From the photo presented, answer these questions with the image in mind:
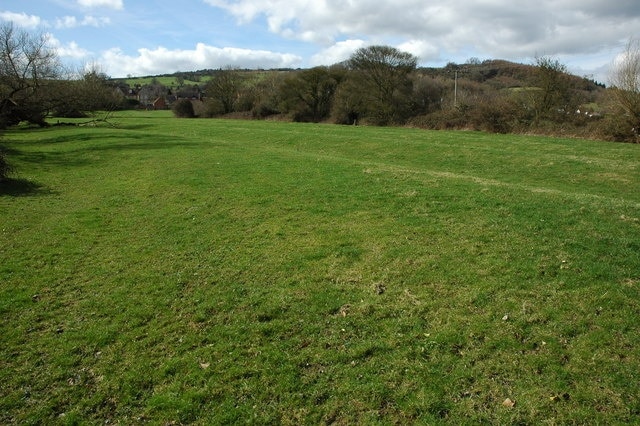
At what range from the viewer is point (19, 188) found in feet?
55.9

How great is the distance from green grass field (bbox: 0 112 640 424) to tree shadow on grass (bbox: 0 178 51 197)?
108 cm

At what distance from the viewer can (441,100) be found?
4975 centimetres

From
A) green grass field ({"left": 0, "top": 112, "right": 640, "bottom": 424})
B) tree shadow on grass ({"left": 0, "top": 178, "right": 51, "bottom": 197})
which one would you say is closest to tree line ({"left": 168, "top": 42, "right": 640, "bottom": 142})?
green grass field ({"left": 0, "top": 112, "right": 640, "bottom": 424})

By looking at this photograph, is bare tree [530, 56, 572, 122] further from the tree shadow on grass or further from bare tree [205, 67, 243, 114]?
bare tree [205, 67, 243, 114]

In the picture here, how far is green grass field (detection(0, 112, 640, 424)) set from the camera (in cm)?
523

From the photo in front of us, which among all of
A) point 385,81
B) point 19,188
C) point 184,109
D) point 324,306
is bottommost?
point 324,306

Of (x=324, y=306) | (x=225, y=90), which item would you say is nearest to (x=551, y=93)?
(x=324, y=306)

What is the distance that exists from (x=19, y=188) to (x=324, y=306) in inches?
616

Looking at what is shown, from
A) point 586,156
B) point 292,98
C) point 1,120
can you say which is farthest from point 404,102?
point 1,120

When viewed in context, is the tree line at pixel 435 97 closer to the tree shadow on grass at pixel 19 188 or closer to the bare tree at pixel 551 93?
the bare tree at pixel 551 93

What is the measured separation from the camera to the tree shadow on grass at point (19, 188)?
16297 mm

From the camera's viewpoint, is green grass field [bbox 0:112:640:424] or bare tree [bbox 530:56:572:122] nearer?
green grass field [bbox 0:112:640:424]

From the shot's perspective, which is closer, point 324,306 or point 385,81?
point 324,306

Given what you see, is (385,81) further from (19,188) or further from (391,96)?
(19,188)
